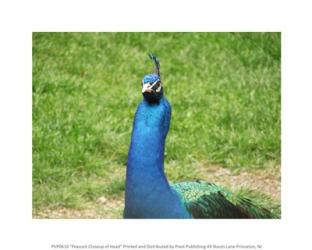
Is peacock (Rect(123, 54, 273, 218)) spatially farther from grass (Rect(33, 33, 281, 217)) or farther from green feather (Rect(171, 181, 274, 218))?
grass (Rect(33, 33, 281, 217))

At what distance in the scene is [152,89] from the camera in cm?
486

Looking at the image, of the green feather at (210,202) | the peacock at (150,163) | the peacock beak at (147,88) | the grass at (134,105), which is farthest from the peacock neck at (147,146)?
the grass at (134,105)

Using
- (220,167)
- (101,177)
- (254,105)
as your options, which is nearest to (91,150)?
(101,177)

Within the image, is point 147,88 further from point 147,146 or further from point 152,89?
point 147,146

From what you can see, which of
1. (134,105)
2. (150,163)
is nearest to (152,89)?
(150,163)

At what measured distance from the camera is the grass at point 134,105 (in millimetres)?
6445

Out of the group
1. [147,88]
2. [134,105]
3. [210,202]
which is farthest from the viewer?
[134,105]

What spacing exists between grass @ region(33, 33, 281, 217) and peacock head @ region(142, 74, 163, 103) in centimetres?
150

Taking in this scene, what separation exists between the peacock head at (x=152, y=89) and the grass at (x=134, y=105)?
150cm

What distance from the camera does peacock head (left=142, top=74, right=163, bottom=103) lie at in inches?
191

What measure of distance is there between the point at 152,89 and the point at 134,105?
2378 millimetres

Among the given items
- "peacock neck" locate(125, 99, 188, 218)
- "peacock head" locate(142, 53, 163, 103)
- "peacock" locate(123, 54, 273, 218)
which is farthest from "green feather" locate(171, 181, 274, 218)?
"peacock head" locate(142, 53, 163, 103)

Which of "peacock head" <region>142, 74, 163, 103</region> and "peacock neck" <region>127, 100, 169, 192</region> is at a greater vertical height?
"peacock head" <region>142, 74, 163, 103</region>

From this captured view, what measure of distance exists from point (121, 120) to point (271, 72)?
1.51 metres
